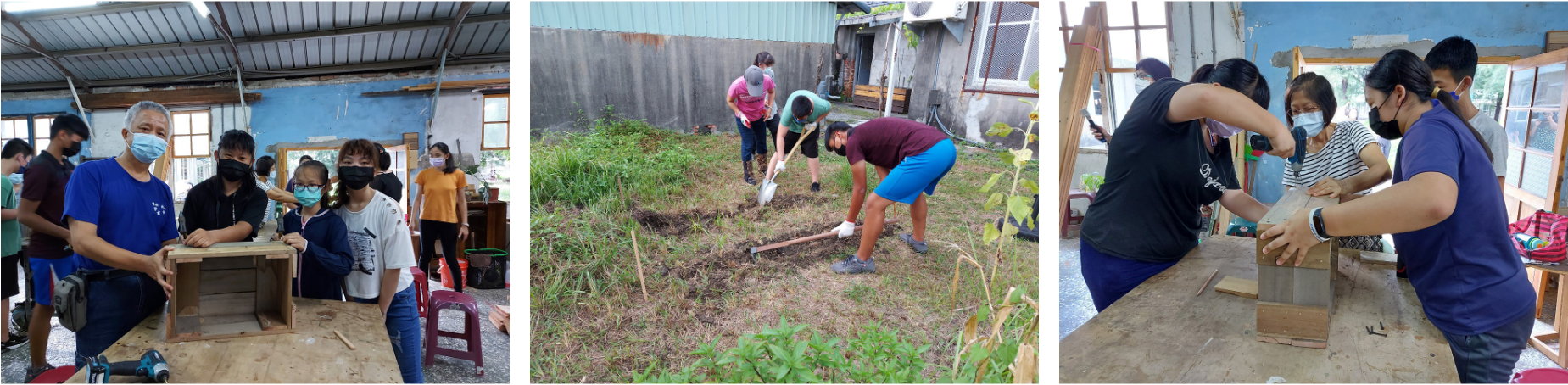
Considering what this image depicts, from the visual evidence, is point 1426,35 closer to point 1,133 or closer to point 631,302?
point 631,302

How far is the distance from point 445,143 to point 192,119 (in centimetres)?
85

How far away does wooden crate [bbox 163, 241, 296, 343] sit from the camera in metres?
2.01

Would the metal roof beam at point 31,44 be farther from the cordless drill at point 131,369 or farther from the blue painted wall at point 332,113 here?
the cordless drill at point 131,369

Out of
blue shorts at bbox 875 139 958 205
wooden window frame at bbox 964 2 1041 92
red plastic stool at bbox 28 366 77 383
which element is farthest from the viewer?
wooden window frame at bbox 964 2 1041 92

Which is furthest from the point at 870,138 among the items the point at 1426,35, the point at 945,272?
the point at 1426,35

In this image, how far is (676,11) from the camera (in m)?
3.58

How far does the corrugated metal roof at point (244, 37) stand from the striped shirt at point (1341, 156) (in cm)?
305

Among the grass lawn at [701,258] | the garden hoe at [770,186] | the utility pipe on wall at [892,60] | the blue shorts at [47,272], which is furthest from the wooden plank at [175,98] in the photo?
the utility pipe on wall at [892,60]

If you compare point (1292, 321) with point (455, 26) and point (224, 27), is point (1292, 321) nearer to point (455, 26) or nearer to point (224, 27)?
point (455, 26)

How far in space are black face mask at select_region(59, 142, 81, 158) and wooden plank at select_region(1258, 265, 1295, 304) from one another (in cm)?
384

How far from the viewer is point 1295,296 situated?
1.56 m

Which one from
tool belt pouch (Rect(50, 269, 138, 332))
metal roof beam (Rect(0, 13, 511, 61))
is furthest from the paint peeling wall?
tool belt pouch (Rect(50, 269, 138, 332))

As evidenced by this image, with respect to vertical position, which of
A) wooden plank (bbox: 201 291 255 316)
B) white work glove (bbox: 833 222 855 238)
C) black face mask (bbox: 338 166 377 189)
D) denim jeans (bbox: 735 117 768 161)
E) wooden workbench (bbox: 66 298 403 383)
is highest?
denim jeans (bbox: 735 117 768 161)

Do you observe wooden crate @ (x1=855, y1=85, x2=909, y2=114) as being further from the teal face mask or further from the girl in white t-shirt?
the teal face mask
